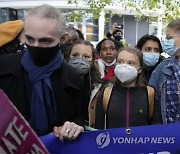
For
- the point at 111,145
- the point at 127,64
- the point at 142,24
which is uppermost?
the point at 127,64

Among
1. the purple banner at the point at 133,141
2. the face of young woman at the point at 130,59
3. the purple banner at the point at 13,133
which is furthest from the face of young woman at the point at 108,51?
the purple banner at the point at 13,133

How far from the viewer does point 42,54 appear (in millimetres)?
2074

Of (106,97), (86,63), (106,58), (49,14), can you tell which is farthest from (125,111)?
(106,58)

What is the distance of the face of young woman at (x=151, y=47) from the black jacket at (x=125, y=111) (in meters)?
1.55

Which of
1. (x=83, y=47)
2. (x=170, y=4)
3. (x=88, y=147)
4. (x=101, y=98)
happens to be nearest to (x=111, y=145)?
(x=88, y=147)

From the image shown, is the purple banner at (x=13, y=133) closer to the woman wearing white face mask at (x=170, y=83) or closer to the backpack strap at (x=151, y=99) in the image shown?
the backpack strap at (x=151, y=99)

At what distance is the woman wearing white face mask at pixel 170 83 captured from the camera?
11.3ft

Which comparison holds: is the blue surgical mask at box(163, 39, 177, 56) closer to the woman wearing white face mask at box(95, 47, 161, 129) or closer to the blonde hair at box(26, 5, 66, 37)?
the woman wearing white face mask at box(95, 47, 161, 129)

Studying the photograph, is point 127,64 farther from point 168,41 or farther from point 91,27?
point 91,27

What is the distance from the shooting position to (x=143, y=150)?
2.32 m

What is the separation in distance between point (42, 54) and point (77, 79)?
28 centimetres

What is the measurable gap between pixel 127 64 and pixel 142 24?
78.0ft

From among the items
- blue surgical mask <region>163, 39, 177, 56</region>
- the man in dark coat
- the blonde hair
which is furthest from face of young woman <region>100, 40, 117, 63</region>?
the blonde hair

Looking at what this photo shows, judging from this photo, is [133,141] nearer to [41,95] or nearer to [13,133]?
[41,95]
